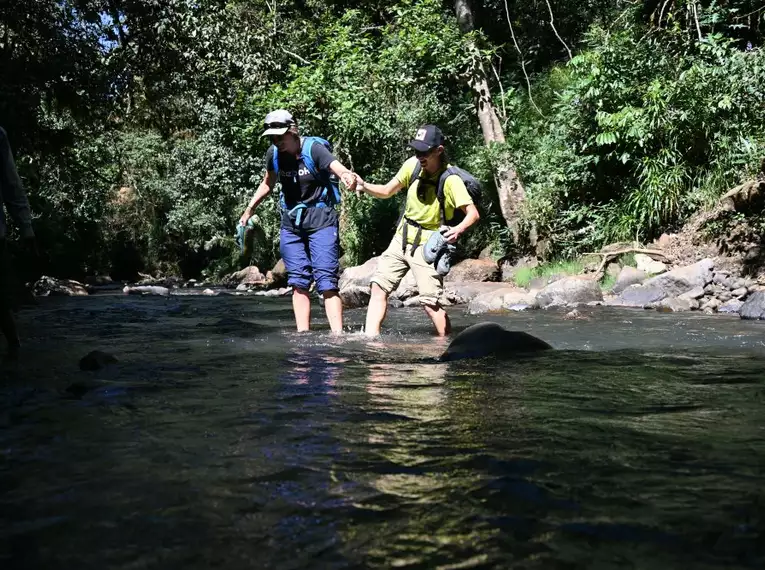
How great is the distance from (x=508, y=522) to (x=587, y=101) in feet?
44.0

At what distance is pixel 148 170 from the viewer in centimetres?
2627

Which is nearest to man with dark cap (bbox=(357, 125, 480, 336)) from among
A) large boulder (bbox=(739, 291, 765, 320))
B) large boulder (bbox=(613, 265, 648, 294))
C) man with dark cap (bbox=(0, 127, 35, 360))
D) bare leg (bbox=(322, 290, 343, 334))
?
bare leg (bbox=(322, 290, 343, 334))

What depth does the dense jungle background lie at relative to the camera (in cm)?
1138

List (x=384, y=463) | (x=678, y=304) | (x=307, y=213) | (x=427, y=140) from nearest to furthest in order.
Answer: (x=384, y=463) → (x=427, y=140) → (x=307, y=213) → (x=678, y=304)

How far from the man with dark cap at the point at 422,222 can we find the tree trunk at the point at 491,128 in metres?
8.58

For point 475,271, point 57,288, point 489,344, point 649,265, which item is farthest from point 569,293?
point 57,288

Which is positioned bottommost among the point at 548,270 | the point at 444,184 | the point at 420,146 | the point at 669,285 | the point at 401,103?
the point at 669,285

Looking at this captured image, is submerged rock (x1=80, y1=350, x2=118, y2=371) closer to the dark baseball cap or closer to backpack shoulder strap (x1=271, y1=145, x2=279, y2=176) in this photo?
backpack shoulder strap (x1=271, y1=145, x2=279, y2=176)

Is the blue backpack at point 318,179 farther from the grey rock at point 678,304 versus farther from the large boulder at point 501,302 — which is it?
the grey rock at point 678,304

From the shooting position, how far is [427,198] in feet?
21.9

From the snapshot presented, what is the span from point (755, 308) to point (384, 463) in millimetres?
7068

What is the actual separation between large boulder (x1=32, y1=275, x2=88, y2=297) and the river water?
39.4 feet

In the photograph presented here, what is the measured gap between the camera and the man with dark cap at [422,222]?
6.45m

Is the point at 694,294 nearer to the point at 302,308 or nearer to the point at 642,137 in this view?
the point at 642,137
